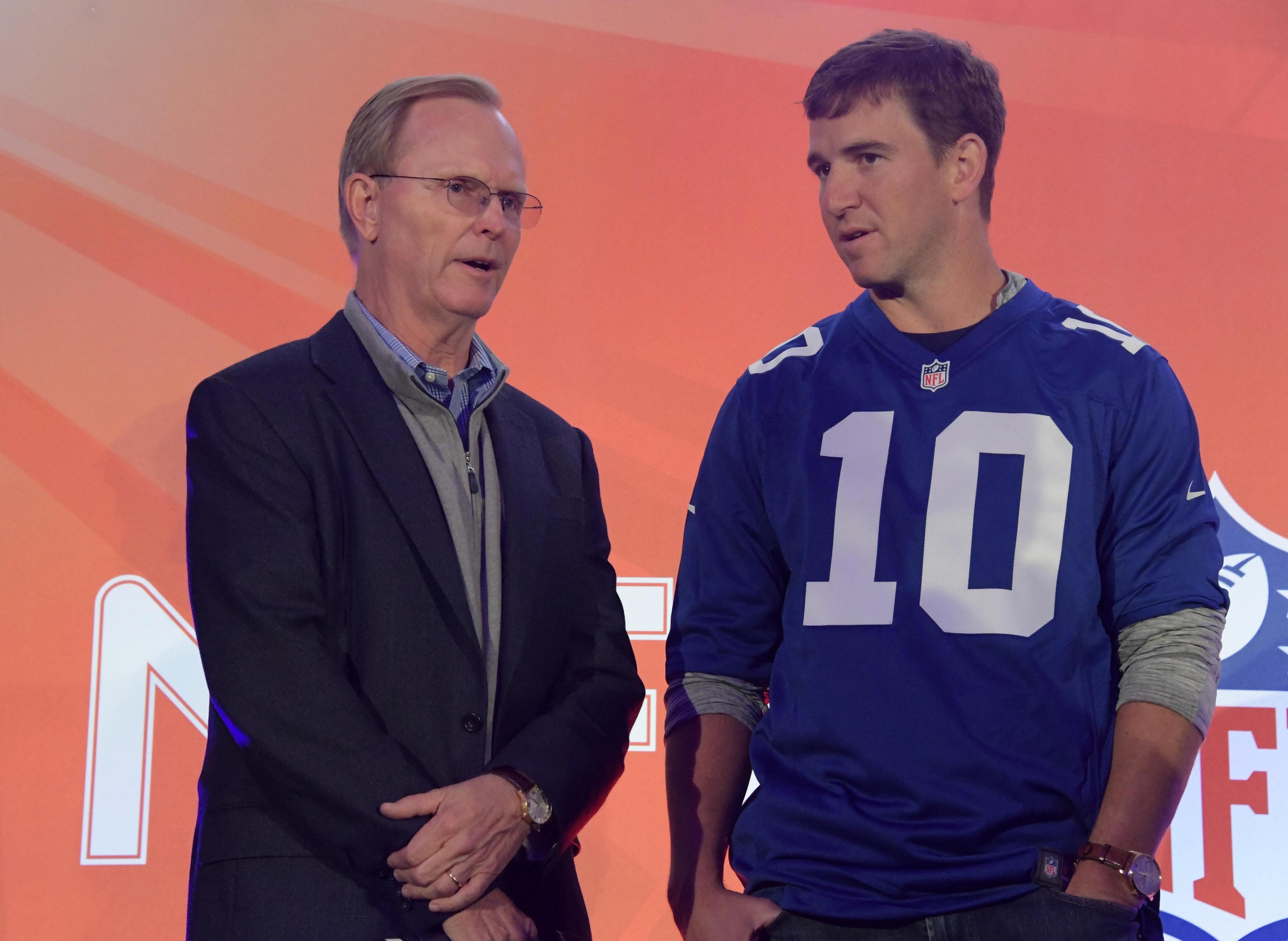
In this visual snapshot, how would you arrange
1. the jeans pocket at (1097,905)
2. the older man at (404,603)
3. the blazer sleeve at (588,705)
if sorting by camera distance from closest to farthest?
the jeans pocket at (1097,905), the older man at (404,603), the blazer sleeve at (588,705)

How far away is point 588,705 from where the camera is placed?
75.5 inches

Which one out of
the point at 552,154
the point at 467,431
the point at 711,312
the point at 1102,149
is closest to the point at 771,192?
the point at 711,312

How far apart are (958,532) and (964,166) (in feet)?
2.05

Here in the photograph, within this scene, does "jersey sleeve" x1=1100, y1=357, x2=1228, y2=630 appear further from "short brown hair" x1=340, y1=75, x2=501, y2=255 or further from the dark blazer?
"short brown hair" x1=340, y1=75, x2=501, y2=255

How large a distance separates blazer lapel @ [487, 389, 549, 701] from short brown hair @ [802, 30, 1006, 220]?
725mm

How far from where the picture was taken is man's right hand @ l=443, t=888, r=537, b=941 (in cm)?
165

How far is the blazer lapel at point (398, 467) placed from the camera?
70.4 inches

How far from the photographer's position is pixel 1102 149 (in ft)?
10.7

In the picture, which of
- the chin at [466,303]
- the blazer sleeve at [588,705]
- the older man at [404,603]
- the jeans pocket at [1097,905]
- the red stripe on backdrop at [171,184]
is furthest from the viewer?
the red stripe on backdrop at [171,184]

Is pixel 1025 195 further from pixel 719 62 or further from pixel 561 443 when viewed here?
pixel 561 443

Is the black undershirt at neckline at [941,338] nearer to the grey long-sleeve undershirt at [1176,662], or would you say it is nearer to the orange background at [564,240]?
the grey long-sleeve undershirt at [1176,662]

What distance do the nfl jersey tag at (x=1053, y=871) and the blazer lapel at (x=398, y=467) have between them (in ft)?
2.71

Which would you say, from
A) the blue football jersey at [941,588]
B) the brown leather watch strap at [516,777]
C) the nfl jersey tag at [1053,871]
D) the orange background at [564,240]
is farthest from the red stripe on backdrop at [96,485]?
the nfl jersey tag at [1053,871]

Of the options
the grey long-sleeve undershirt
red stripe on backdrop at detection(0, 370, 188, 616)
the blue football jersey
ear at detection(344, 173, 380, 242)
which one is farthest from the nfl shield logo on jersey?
red stripe on backdrop at detection(0, 370, 188, 616)
